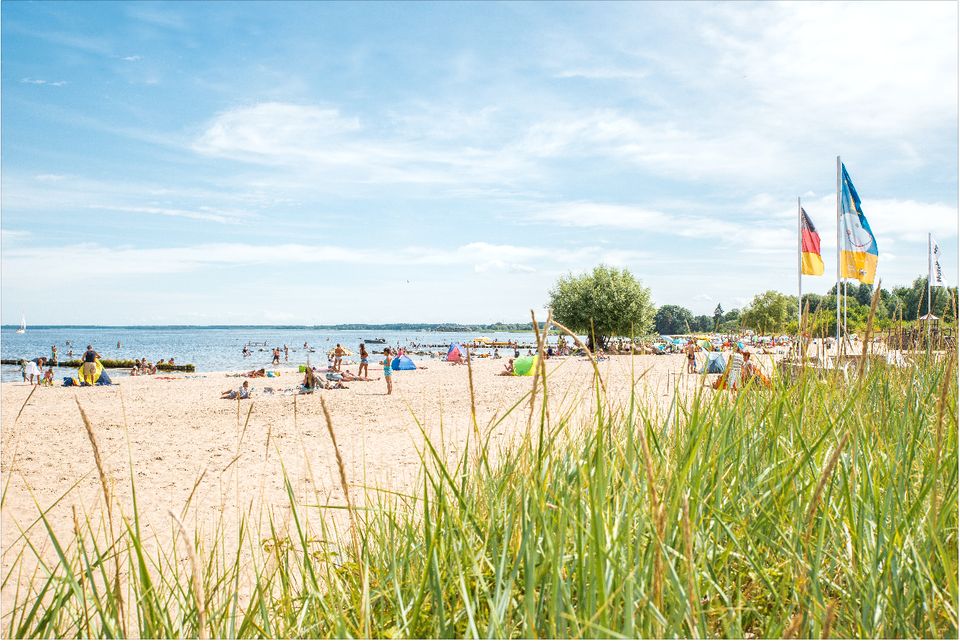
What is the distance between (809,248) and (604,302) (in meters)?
31.9

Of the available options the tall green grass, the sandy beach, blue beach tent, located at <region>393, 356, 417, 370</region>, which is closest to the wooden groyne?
blue beach tent, located at <region>393, 356, 417, 370</region>

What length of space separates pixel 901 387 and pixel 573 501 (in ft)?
9.87

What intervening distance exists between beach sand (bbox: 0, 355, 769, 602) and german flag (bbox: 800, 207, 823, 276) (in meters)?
5.16

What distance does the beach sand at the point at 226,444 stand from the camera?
4.30m

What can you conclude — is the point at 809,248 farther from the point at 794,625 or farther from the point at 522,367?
the point at 794,625

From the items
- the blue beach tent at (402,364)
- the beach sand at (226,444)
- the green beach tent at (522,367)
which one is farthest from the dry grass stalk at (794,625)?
the blue beach tent at (402,364)

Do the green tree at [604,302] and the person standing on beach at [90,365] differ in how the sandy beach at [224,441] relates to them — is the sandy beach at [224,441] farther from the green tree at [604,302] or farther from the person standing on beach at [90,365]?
the green tree at [604,302]

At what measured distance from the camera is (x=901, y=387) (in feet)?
12.2

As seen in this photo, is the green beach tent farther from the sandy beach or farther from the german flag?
the german flag

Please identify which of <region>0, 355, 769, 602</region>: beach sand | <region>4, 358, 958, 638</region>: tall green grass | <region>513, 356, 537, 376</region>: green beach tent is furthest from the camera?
<region>513, 356, 537, 376</region>: green beach tent

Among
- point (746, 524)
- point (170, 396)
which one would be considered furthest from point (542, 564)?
point (170, 396)

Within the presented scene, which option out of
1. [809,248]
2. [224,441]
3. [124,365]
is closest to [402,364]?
[809,248]

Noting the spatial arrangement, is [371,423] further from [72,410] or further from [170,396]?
[170,396]

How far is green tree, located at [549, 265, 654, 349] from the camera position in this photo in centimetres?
4812
